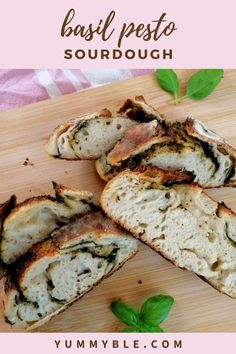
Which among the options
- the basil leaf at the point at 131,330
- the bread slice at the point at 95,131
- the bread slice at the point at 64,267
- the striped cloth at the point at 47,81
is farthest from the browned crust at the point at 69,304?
the striped cloth at the point at 47,81

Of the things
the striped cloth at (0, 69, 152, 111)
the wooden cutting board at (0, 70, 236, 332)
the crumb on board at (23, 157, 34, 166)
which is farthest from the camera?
the striped cloth at (0, 69, 152, 111)

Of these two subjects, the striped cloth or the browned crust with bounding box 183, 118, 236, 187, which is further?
the striped cloth

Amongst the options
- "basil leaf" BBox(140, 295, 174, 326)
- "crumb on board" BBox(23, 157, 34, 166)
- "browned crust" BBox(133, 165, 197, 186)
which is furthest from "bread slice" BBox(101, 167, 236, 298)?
"crumb on board" BBox(23, 157, 34, 166)

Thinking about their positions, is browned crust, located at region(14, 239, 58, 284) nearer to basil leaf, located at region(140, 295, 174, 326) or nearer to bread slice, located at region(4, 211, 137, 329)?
bread slice, located at region(4, 211, 137, 329)

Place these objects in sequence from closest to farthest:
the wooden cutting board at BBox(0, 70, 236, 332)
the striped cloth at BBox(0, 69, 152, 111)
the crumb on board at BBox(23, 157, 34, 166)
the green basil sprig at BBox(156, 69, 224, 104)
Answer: the wooden cutting board at BBox(0, 70, 236, 332), the crumb on board at BBox(23, 157, 34, 166), the green basil sprig at BBox(156, 69, 224, 104), the striped cloth at BBox(0, 69, 152, 111)

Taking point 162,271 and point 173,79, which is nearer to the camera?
point 162,271

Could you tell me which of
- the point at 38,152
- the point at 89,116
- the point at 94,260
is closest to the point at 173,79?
the point at 89,116

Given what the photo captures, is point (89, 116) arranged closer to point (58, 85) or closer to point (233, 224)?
point (58, 85)
